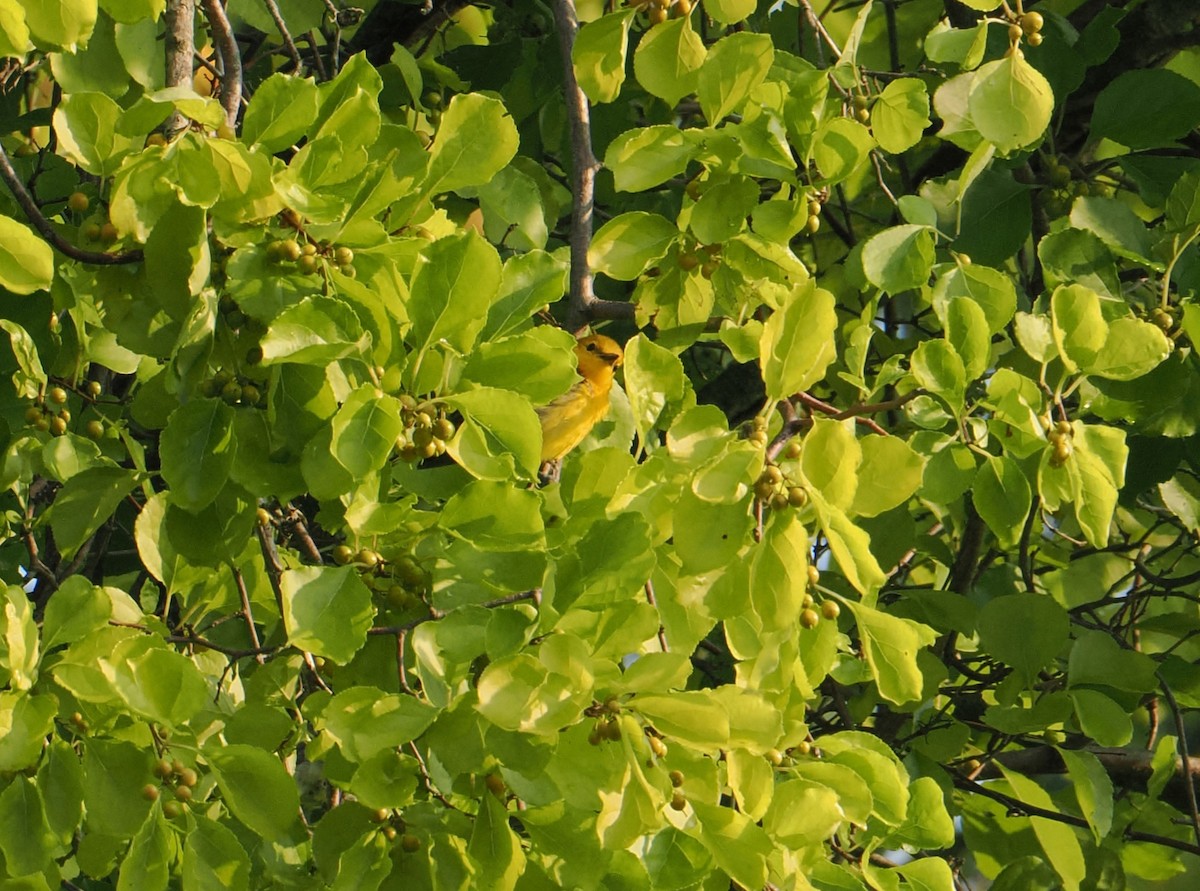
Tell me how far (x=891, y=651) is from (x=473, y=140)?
73 cm

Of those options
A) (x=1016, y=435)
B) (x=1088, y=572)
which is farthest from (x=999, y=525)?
(x=1088, y=572)

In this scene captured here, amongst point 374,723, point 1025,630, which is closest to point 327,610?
point 374,723

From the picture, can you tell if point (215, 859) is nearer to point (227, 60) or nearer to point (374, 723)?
point (374, 723)

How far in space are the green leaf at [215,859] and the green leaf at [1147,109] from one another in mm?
1895

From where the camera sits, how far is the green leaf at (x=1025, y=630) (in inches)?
101

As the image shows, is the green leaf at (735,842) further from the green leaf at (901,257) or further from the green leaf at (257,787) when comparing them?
the green leaf at (901,257)

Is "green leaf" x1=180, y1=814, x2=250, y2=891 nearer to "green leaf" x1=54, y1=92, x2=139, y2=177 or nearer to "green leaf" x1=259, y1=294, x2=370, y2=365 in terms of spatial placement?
"green leaf" x1=259, y1=294, x2=370, y2=365

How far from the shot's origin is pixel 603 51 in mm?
1868

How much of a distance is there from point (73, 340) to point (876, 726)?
1852mm

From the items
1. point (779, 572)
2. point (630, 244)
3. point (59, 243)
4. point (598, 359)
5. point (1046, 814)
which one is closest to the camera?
point (779, 572)

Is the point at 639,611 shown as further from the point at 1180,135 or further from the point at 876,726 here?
the point at 876,726

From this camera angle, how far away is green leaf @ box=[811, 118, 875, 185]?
1.86 metres

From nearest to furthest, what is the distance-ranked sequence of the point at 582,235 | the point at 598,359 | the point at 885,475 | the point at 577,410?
the point at 885,475 < the point at 582,235 < the point at 577,410 < the point at 598,359

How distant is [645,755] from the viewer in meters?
1.40
